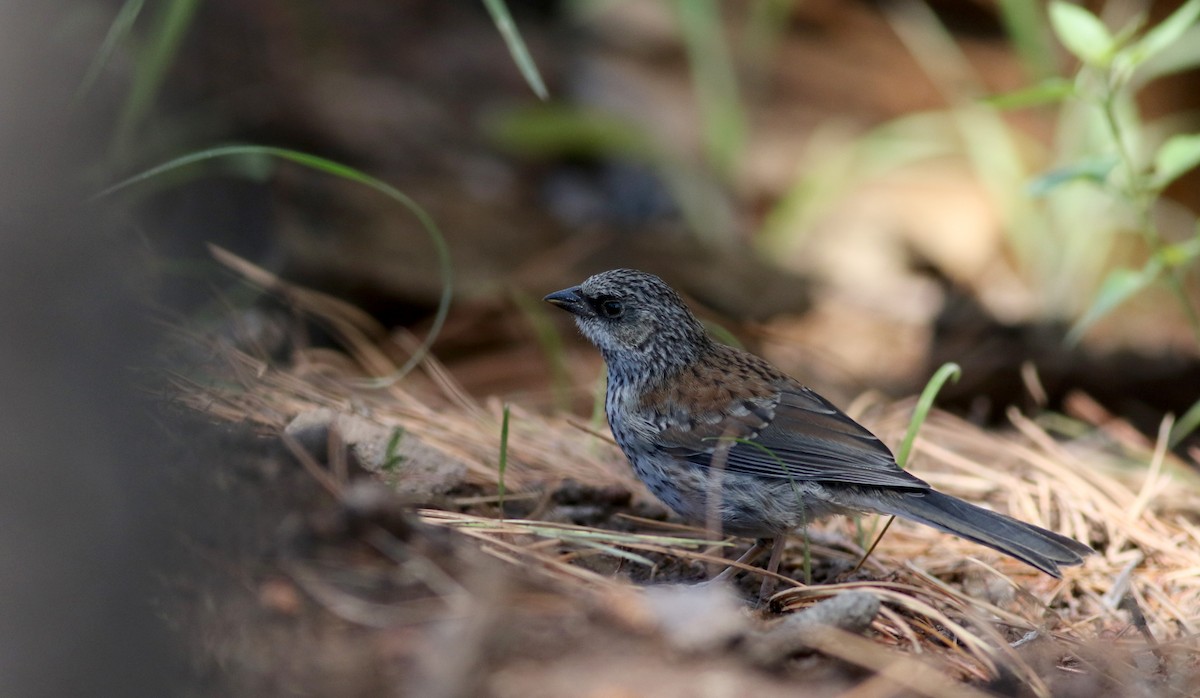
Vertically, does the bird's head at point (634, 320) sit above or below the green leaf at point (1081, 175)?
below

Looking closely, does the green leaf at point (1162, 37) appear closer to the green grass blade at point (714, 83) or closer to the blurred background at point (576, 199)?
the blurred background at point (576, 199)

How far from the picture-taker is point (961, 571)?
3283 mm

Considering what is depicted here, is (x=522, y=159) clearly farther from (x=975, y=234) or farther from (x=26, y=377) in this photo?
(x=26, y=377)

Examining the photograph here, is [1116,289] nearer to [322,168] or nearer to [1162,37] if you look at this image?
[1162,37]

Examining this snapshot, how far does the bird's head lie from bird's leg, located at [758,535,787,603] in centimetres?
88

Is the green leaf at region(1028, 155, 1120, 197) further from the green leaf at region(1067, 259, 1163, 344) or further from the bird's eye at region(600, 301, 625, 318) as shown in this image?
the bird's eye at region(600, 301, 625, 318)

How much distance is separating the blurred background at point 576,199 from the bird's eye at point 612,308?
0.55 m

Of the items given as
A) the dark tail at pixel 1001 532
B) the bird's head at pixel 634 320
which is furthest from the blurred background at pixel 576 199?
the dark tail at pixel 1001 532

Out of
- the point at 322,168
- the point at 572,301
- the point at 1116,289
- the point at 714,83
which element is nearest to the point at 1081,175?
the point at 1116,289

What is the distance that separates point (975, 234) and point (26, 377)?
306 inches

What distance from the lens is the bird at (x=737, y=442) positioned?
9.85 feet

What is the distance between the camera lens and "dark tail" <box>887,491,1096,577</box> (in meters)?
2.72

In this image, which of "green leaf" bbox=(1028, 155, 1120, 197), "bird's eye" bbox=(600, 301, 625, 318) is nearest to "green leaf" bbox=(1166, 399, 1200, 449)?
"green leaf" bbox=(1028, 155, 1120, 197)

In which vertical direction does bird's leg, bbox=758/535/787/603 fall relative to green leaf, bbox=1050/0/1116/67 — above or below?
below
